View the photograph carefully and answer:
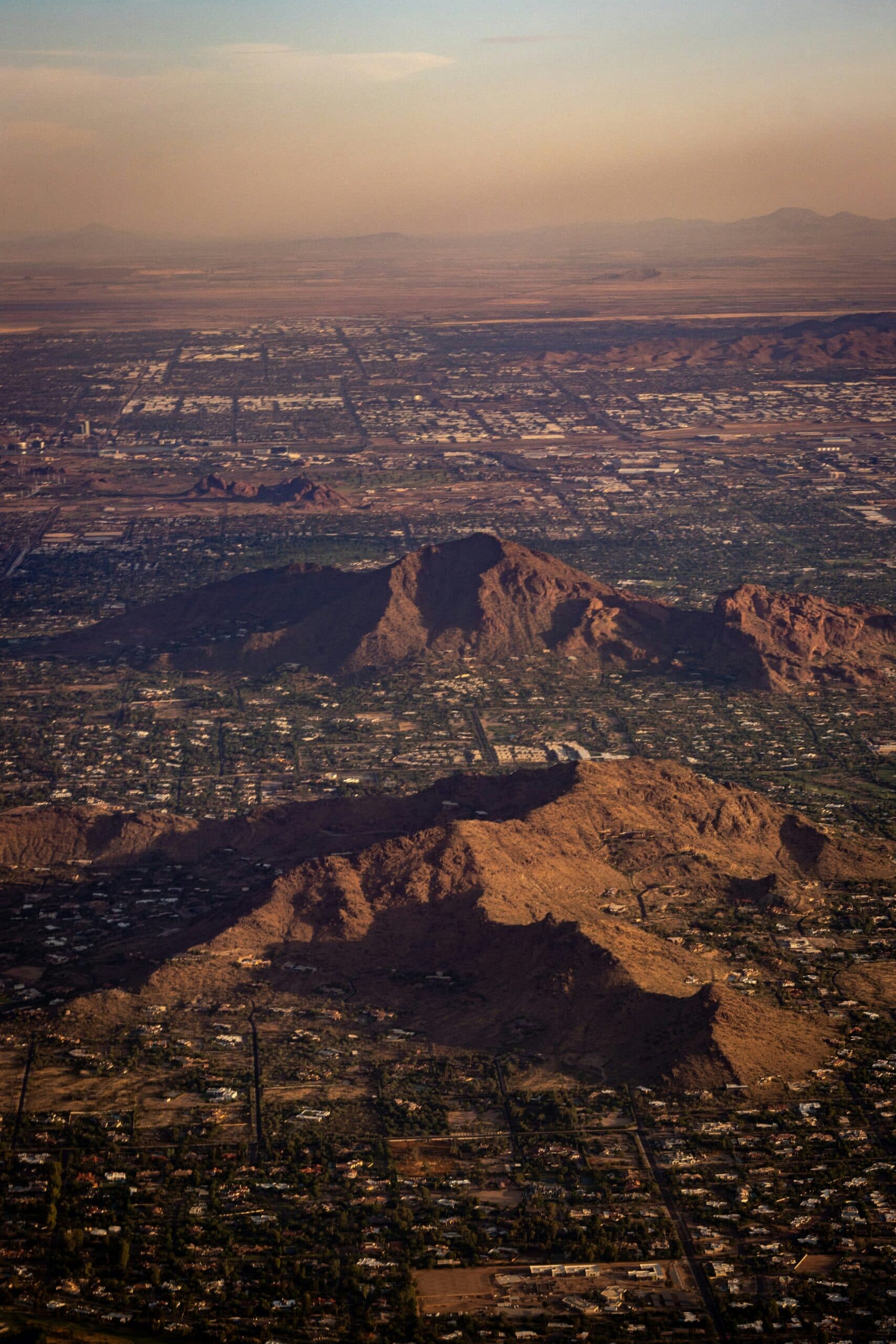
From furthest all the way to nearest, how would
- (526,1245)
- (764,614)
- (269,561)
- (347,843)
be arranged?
(269,561) → (764,614) → (347,843) → (526,1245)

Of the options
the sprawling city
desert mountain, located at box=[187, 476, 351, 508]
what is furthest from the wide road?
desert mountain, located at box=[187, 476, 351, 508]

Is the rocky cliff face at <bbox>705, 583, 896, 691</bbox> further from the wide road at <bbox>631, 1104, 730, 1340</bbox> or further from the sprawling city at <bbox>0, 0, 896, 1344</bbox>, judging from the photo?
the wide road at <bbox>631, 1104, 730, 1340</bbox>

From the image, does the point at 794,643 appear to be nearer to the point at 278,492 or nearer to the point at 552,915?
the point at 552,915

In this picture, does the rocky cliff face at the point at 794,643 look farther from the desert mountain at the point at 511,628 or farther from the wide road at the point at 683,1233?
the wide road at the point at 683,1233

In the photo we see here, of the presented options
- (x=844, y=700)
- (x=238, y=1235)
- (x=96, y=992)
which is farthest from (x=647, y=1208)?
(x=844, y=700)

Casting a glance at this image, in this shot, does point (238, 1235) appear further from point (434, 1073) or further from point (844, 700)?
point (844, 700)

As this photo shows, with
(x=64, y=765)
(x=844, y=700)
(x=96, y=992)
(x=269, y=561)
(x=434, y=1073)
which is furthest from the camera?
(x=269, y=561)

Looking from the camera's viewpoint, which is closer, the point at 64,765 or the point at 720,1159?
the point at 720,1159

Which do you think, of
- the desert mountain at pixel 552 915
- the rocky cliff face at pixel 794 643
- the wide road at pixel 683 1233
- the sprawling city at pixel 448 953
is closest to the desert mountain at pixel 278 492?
the sprawling city at pixel 448 953
